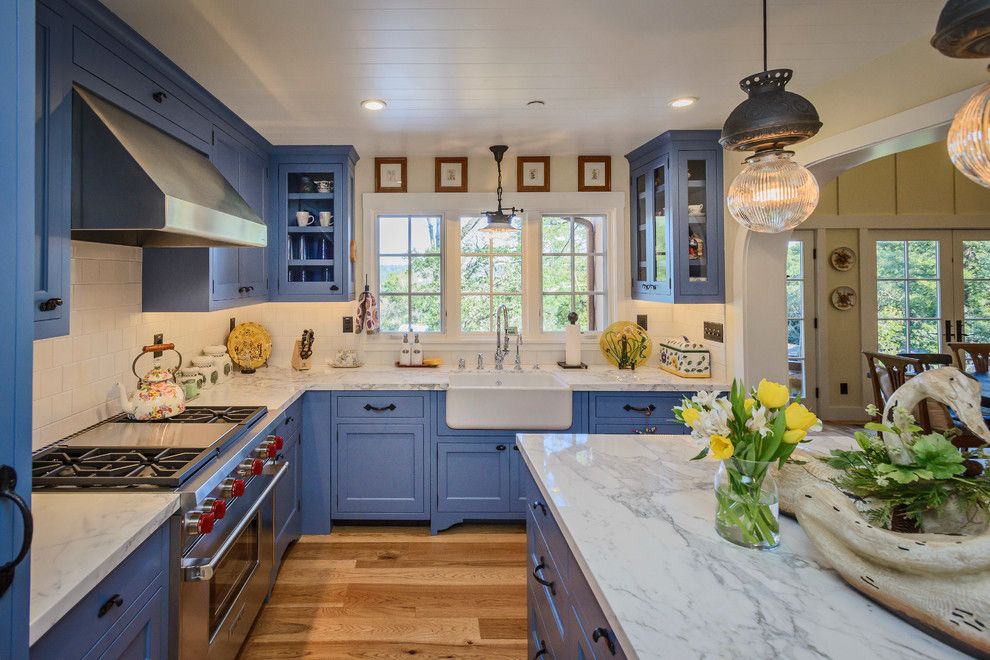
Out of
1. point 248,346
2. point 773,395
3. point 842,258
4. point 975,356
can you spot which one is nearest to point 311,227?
point 248,346

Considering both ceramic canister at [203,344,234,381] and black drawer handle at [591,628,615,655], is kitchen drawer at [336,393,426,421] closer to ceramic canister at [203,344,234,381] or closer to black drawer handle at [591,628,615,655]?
ceramic canister at [203,344,234,381]

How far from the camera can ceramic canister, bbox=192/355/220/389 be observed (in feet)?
9.53

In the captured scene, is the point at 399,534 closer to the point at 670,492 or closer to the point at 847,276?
the point at 670,492

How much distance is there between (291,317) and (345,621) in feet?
6.84

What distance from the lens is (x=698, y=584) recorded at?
98 centimetres

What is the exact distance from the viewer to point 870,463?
1.06 metres

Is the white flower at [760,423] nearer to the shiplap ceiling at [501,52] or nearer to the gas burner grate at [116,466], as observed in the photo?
the shiplap ceiling at [501,52]

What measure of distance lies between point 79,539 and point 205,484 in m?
0.40

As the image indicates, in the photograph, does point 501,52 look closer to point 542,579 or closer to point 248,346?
point 542,579

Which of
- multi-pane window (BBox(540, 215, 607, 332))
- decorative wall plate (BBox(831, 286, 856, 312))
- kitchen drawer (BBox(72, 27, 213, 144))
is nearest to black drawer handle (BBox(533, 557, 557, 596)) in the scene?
kitchen drawer (BBox(72, 27, 213, 144))

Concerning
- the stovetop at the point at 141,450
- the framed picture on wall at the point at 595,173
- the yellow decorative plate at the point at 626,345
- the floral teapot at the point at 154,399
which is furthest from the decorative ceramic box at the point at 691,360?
the floral teapot at the point at 154,399

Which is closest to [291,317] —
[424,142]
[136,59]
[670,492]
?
[424,142]

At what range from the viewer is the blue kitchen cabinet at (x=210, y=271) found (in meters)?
2.49

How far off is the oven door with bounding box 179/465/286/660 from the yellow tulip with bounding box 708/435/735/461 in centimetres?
142
